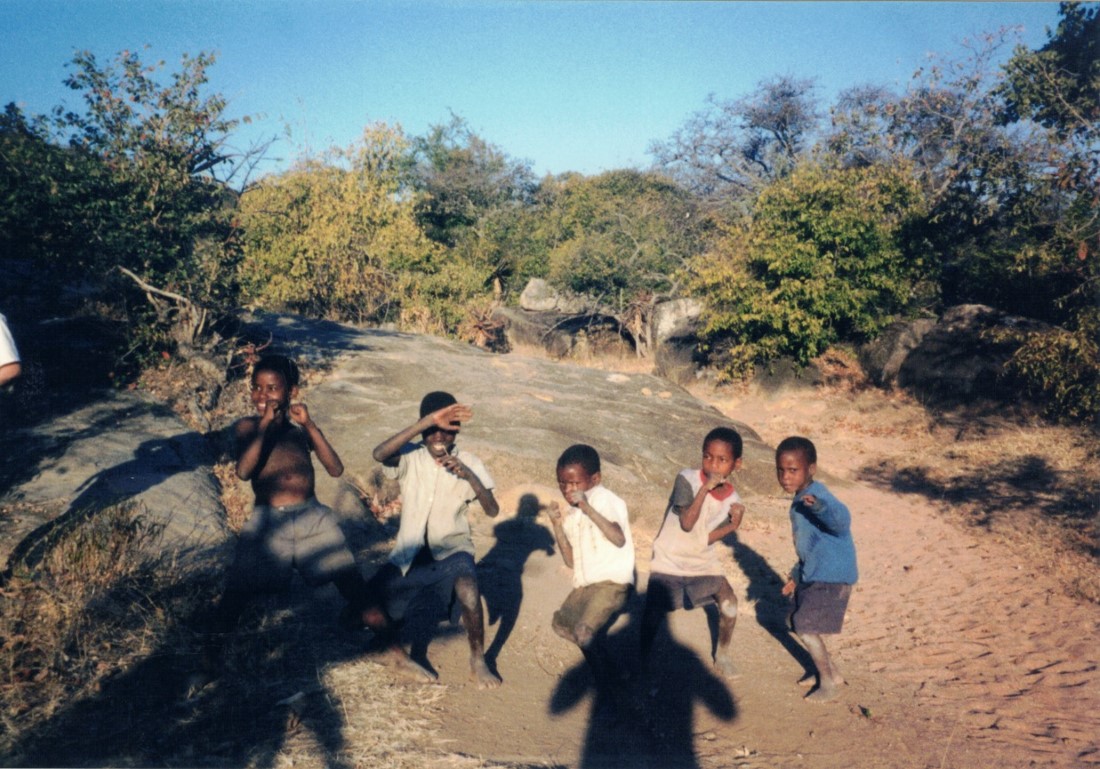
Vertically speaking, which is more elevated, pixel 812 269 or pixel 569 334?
pixel 812 269

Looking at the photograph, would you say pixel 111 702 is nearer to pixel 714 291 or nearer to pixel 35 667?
pixel 35 667

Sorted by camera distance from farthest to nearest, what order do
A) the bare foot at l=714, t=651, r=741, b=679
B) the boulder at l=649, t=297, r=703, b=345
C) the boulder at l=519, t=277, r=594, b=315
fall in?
the boulder at l=519, t=277, r=594, b=315 → the boulder at l=649, t=297, r=703, b=345 → the bare foot at l=714, t=651, r=741, b=679

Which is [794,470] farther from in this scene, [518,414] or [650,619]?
[518,414]

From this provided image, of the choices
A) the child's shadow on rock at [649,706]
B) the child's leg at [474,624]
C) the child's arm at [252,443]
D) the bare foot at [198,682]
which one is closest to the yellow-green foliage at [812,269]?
the child's shadow on rock at [649,706]

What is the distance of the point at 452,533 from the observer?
4.04 metres

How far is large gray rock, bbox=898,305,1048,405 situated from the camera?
1349cm

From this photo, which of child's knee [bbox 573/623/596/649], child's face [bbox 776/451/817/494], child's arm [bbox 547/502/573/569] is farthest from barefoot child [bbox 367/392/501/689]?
child's face [bbox 776/451/817/494]

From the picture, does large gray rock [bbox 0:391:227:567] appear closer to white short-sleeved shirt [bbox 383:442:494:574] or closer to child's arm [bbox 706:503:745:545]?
white short-sleeved shirt [bbox 383:442:494:574]

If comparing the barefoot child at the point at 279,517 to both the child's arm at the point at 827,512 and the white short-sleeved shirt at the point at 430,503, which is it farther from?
the child's arm at the point at 827,512

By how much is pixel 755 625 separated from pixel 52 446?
5949mm

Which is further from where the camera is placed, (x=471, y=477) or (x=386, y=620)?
(x=386, y=620)

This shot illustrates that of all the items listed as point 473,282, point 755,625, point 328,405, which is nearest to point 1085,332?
point 755,625

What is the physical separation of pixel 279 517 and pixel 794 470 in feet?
8.98

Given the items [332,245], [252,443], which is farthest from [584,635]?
[332,245]
